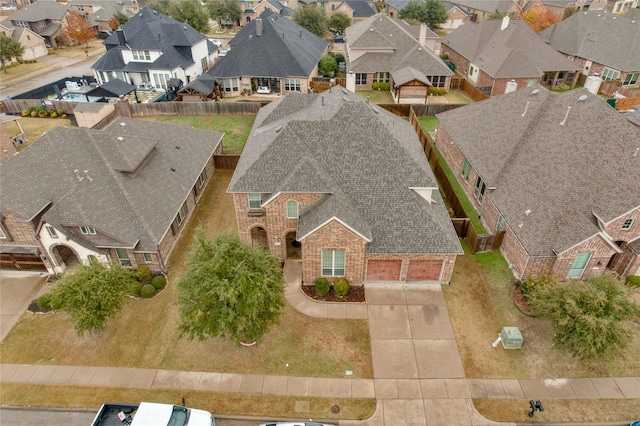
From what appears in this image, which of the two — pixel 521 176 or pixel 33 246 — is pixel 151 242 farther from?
pixel 521 176

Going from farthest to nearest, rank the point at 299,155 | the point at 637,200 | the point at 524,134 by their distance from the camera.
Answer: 1. the point at 524,134
2. the point at 299,155
3. the point at 637,200

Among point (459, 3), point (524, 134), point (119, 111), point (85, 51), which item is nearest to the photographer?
point (524, 134)

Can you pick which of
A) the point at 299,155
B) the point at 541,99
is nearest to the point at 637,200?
the point at 541,99

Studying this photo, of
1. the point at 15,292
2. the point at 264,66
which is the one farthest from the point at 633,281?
the point at 264,66

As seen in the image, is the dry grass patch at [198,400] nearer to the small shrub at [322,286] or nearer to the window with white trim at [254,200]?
the small shrub at [322,286]

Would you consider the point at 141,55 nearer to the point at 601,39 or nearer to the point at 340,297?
the point at 340,297
